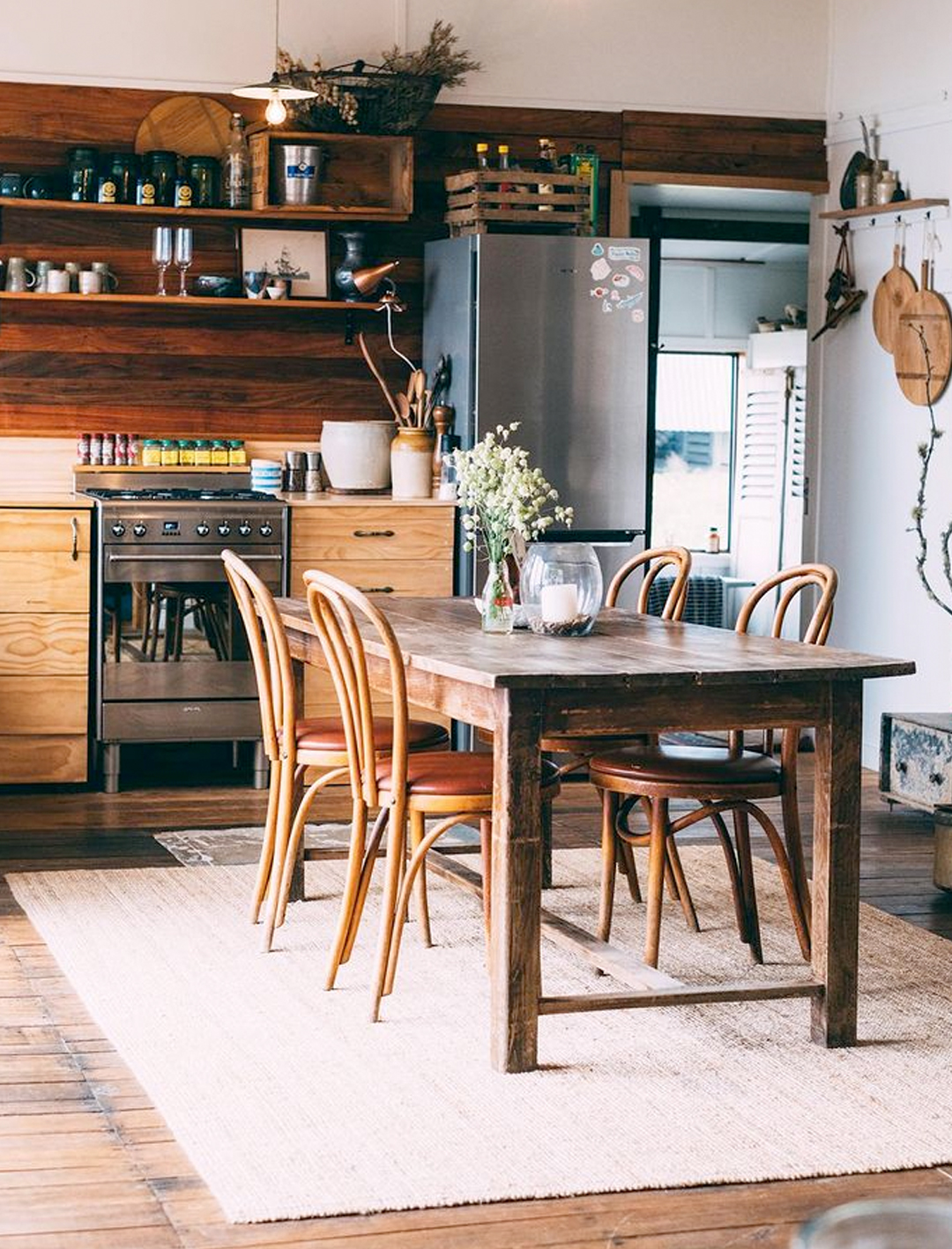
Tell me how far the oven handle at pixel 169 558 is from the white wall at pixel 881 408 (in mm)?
2298

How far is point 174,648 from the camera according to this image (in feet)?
19.4

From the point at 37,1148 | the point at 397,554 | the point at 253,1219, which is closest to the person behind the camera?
the point at 253,1219

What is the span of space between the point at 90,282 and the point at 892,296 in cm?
285

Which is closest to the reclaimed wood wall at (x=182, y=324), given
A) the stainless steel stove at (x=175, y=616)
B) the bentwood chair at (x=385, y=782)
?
the stainless steel stove at (x=175, y=616)

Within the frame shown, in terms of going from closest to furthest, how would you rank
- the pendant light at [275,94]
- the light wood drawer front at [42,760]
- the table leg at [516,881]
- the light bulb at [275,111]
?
1. the table leg at [516,881]
2. the pendant light at [275,94]
3. the light bulb at [275,111]
4. the light wood drawer front at [42,760]

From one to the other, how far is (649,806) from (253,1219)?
166cm

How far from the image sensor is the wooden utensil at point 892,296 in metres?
6.44

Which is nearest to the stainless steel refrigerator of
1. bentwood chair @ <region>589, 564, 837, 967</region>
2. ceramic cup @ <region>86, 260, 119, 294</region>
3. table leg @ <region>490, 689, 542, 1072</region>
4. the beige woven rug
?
ceramic cup @ <region>86, 260, 119, 294</region>

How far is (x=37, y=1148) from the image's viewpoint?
2764mm

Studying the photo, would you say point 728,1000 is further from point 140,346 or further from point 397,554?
point 140,346

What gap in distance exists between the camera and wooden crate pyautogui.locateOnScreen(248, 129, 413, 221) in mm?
6184

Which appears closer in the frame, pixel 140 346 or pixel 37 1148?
pixel 37 1148

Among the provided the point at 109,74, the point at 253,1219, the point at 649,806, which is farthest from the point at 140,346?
the point at 253,1219

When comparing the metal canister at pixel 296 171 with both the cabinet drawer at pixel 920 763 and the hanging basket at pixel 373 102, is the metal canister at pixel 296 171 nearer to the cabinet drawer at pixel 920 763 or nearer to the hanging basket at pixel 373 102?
the hanging basket at pixel 373 102
